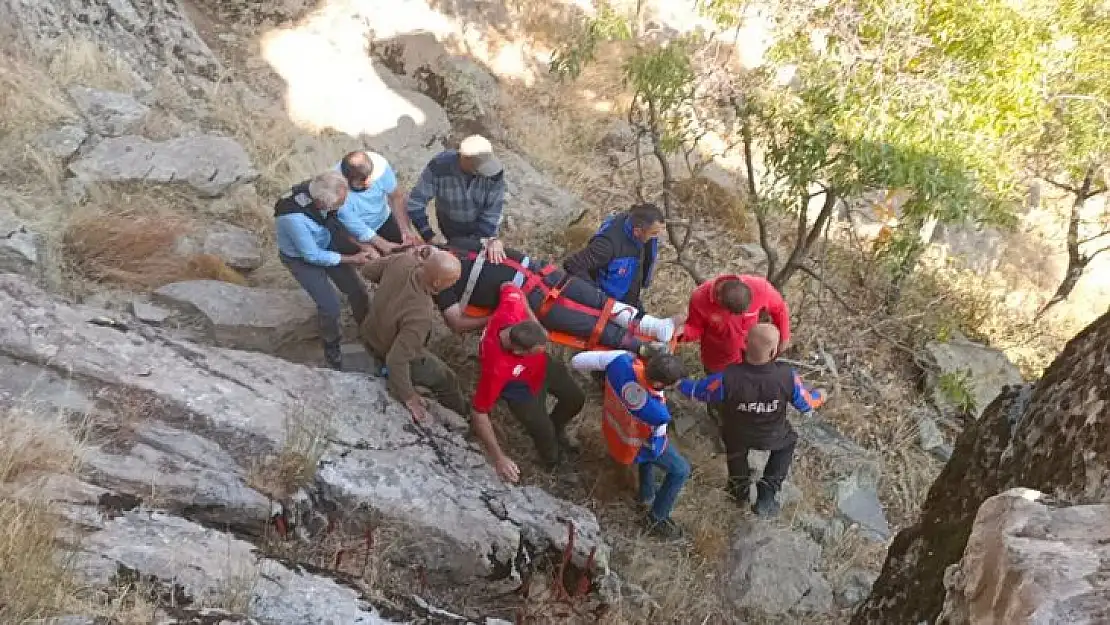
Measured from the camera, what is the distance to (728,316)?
17.2ft

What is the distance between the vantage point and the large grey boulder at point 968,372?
8344mm

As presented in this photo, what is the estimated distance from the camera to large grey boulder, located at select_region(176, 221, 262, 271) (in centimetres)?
616

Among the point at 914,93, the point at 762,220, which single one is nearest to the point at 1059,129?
the point at 762,220

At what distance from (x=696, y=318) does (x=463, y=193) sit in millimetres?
1954

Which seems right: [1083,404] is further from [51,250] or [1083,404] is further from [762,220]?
[51,250]

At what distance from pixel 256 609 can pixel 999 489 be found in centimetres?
264

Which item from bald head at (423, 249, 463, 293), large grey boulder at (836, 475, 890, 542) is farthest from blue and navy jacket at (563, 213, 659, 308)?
large grey boulder at (836, 475, 890, 542)

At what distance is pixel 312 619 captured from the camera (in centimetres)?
271

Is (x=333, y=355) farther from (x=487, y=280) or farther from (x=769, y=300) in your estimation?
(x=769, y=300)

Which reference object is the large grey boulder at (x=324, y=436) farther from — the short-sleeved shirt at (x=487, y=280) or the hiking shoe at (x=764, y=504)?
the hiking shoe at (x=764, y=504)

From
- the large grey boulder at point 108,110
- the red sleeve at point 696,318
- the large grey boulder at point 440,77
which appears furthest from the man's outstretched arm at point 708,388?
the large grey boulder at point 440,77

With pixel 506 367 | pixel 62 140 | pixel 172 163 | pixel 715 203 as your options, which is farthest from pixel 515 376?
pixel 715 203

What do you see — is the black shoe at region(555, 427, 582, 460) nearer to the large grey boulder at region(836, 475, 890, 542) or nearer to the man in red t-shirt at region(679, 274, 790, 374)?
the man in red t-shirt at region(679, 274, 790, 374)

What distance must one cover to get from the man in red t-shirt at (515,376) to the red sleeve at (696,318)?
98cm
